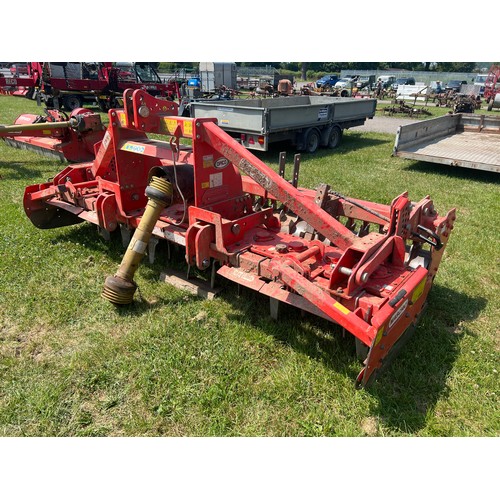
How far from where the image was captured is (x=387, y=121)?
1883cm

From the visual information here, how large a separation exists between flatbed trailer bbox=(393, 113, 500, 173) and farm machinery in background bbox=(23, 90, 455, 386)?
17.8ft

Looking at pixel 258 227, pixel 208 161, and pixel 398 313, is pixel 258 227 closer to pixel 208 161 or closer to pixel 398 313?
pixel 208 161

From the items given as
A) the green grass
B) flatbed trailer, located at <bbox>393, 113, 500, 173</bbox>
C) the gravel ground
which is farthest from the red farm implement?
the gravel ground

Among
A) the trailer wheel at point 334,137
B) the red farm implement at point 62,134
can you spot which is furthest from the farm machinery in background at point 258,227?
the trailer wheel at point 334,137

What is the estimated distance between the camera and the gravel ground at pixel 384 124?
15672 mm

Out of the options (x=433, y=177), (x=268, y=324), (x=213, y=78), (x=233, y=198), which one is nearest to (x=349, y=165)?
(x=433, y=177)

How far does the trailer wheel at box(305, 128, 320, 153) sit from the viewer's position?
10341mm

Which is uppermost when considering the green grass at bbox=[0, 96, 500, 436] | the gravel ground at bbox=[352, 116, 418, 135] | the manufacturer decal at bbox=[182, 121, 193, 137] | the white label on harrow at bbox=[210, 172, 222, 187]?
the manufacturer decal at bbox=[182, 121, 193, 137]

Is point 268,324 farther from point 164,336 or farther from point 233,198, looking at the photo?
point 233,198

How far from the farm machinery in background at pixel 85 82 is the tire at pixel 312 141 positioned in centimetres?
1063

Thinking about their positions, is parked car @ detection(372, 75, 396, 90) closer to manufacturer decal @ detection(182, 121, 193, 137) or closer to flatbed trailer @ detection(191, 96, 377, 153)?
flatbed trailer @ detection(191, 96, 377, 153)

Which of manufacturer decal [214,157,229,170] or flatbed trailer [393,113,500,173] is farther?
flatbed trailer [393,113,500,173]

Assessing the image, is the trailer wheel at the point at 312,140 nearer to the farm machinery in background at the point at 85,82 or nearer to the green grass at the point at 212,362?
the green grass at the point at 212,362

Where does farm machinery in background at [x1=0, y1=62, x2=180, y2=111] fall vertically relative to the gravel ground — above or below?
above
